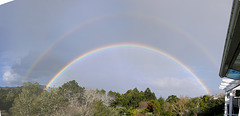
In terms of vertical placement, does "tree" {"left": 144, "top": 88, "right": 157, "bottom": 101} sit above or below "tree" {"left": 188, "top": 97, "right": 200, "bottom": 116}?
above

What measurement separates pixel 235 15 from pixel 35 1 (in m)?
20.2

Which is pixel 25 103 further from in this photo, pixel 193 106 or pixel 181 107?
pixel 193 106

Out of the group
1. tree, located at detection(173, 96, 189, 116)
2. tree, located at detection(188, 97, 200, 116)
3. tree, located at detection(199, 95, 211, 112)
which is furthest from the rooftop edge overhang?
tree, located at detection(173, 96, 189, 116)

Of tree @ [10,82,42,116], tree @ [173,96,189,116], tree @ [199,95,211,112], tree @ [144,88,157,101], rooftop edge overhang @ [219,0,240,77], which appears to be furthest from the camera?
tree @ [144,88,157,101]

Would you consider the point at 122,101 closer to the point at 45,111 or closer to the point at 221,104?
the point at 221,104

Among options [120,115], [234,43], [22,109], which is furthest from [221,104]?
[234,43]

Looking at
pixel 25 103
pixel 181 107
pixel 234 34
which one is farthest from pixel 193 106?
pixel 234 34

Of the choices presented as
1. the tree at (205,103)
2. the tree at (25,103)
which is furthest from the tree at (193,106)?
the tree at (25,103)

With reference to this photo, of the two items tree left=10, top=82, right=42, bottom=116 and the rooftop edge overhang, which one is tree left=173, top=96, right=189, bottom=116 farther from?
the rooftop edge overhang

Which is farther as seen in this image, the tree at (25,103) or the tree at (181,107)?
the tree at (181,107)

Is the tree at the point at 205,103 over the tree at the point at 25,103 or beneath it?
over

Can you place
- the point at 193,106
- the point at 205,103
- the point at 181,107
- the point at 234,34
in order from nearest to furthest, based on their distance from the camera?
the point at 234,34, the point at 205,103, the point at 193,106, the point at 181,107

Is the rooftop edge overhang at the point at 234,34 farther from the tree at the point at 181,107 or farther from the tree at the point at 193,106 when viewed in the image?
the tree at the point at 181,107

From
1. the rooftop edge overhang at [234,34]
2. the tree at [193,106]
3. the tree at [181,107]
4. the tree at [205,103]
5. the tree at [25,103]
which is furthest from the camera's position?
the tree at [181,107]
